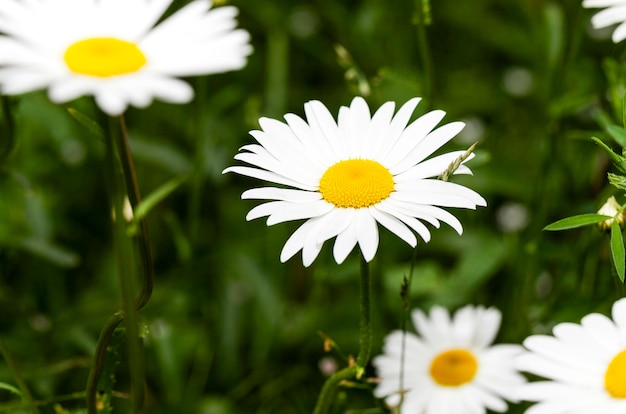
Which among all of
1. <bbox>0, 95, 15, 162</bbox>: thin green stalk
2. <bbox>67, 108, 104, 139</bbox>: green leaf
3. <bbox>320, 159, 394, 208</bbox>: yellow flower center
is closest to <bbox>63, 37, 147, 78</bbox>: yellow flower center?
<bbox>67, 108, 104, 139</bbox>: green leaf

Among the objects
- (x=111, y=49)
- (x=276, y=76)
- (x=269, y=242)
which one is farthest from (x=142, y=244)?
(x=276, y=76)

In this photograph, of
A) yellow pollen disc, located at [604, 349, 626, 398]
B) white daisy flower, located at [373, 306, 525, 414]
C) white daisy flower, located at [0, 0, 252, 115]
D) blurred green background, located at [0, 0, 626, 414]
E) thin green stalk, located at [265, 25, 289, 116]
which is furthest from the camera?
thin green stalk, located at [265, 25, 289, 116]

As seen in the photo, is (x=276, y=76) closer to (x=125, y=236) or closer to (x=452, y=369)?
(x=452, y=369)

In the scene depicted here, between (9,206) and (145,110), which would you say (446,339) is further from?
(145,110)

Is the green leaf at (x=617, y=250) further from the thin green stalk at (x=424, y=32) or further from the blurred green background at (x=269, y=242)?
the thin green stalk at (x=424, y=32)

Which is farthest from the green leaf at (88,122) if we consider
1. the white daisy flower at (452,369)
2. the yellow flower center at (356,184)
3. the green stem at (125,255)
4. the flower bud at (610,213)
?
the flower bud at (610,213)

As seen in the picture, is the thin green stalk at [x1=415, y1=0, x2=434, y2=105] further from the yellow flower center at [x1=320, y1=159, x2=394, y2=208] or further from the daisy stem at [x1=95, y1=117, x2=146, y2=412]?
the daisy stem at [x1=95, y1=117, x2=146, y2=412]

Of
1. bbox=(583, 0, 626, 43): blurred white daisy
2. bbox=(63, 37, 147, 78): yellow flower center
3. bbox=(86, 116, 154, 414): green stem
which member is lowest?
bbox=(86, 116, 154, 414): green stem
